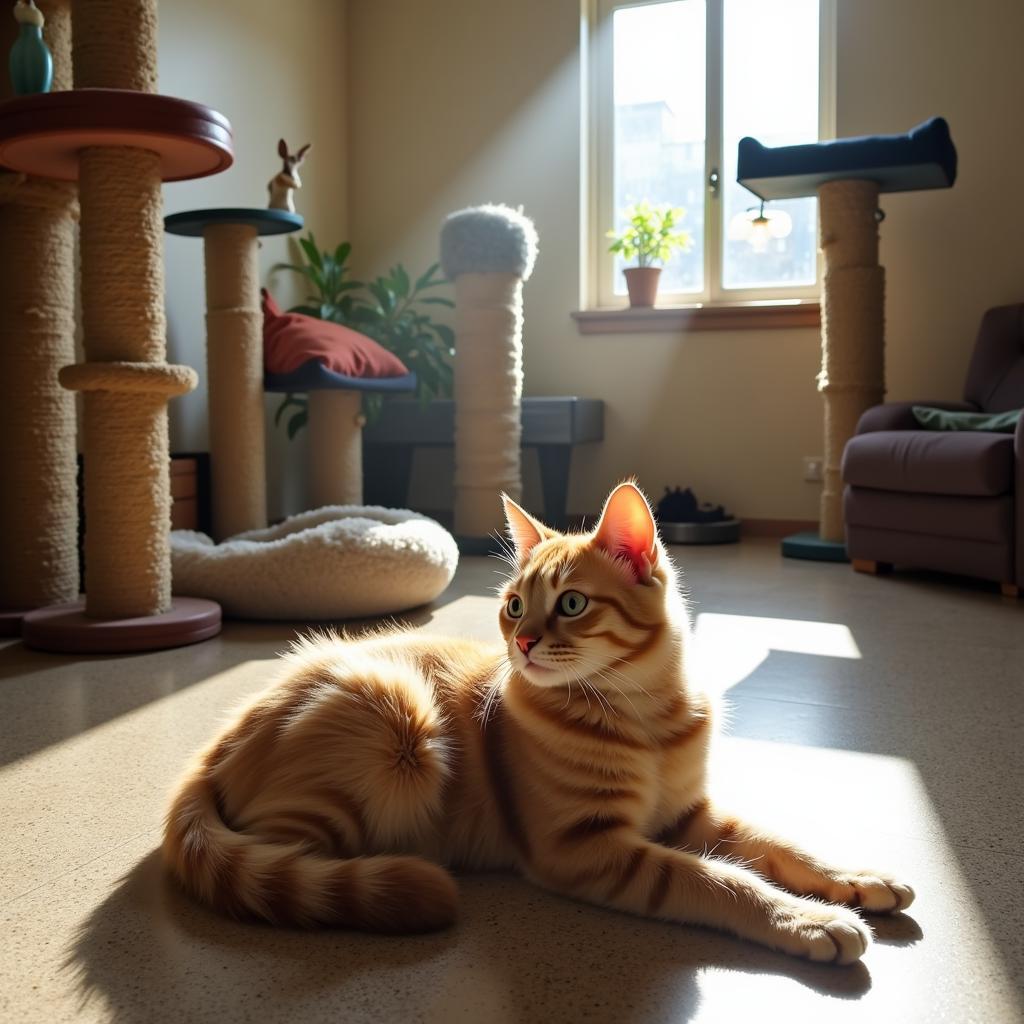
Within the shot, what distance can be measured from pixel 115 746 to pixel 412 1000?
2.89 ft

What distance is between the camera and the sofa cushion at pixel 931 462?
2.80 metres

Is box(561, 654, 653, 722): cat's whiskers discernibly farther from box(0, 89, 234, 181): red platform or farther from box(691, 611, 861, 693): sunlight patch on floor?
box(0, 89, 234, 181): red platform

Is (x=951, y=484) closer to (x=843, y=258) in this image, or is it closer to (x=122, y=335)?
(x=843, y=258)

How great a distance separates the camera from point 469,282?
3.73m

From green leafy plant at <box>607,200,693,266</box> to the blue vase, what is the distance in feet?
8.32

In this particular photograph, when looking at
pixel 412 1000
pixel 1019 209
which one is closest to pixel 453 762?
pixel 412 1000

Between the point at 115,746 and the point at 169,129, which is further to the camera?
the point at 169,129

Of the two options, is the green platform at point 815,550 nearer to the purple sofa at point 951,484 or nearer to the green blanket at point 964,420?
the purple sofa at point 951,484

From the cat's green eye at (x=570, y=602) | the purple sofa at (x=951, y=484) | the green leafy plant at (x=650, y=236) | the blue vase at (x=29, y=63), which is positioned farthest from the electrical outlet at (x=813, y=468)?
the cat's green eye at (x=570, y=602)

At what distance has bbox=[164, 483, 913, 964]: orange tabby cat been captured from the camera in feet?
3.22

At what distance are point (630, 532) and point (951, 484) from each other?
2.14m

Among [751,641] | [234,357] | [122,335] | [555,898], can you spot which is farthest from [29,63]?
[555,898]

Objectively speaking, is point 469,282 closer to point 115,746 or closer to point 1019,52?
point 1019,52

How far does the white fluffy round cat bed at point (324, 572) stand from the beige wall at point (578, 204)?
2017 mm
